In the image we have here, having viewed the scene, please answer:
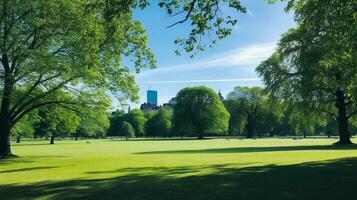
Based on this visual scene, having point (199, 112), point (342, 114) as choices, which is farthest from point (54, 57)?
point (199, 112)

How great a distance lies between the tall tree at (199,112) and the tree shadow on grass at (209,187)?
124m

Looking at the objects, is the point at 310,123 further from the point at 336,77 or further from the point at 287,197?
the point at 287,197

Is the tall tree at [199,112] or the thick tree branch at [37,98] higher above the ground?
the tall tree at [199,112]

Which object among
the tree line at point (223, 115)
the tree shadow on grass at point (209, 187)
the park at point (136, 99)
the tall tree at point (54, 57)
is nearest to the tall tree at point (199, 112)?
the tree line at point (223, 115)

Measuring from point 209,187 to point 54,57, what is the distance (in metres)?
23.9

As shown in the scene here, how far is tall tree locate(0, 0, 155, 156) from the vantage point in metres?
36.0

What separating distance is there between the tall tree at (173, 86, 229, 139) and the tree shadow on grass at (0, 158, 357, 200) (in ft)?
408

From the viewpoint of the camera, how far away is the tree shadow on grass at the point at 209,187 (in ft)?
45.2

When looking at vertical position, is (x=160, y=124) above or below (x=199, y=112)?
below

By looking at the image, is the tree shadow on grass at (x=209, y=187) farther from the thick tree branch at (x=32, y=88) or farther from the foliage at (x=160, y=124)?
the foliage at (x=160, y=124)

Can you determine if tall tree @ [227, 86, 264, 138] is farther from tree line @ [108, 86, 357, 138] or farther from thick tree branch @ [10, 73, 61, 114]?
thick tree branch @ [10, 73, 61, 114]

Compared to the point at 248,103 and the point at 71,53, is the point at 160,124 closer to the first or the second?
the point at 248,103

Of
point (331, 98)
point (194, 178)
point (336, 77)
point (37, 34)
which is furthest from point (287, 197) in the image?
point (331, 98)

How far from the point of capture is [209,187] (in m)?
15.7
